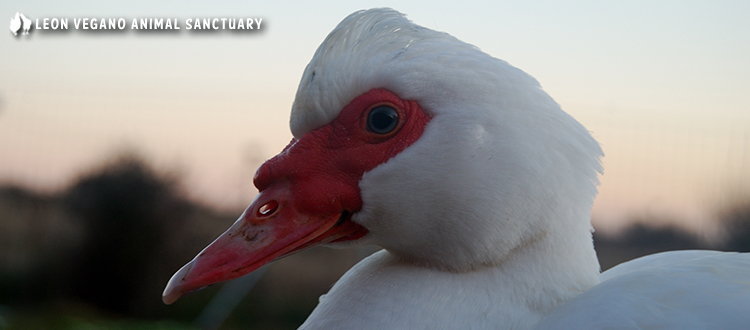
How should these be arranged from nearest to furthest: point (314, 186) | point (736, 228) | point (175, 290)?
point (175, 290), point (314, 186), point (736, 228)

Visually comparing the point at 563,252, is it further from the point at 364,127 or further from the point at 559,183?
the point at 364,127

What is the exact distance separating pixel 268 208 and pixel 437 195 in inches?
18.1

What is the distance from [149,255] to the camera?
6.79 metres

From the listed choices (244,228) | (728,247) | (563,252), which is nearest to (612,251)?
(728,247)

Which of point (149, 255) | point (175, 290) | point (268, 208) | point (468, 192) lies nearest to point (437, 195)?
point (468, 192)

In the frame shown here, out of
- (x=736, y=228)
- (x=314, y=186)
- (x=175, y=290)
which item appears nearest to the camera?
(x=175, y=290)

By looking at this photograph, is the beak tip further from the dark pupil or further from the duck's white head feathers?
the dark pupil

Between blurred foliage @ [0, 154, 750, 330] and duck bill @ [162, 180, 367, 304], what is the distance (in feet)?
17.3

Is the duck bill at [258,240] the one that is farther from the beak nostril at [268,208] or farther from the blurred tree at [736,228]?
the blurred tree at [736,228]

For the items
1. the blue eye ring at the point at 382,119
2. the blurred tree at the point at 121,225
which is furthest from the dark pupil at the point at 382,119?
the blurred tree at the point at 121,225

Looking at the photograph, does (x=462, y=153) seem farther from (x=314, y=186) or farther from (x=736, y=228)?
(x=736, y=228)

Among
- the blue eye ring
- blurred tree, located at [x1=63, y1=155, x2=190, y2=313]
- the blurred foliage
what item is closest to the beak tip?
the blue eye ring

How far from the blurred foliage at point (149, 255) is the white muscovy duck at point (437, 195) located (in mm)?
5271

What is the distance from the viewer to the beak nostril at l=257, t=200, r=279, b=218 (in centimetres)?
150
